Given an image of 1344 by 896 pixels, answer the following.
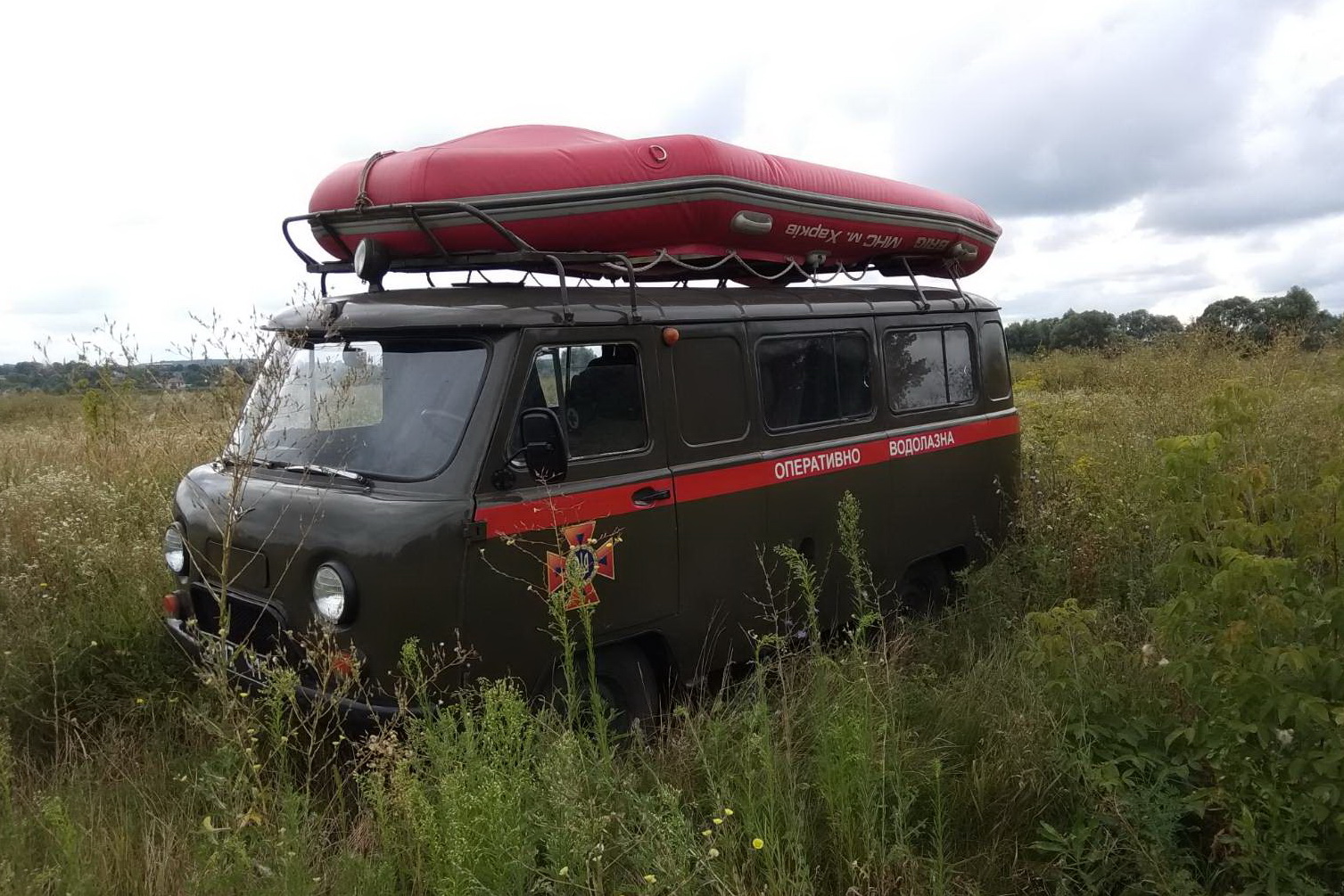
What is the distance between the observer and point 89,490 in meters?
6.78

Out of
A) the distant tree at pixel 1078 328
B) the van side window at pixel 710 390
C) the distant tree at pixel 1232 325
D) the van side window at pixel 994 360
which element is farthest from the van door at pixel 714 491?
the distant tree at pixel 1078 328

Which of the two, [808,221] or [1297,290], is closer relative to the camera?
[808,221]

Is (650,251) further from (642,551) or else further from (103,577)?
(103,577)

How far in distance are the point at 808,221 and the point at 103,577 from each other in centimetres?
446

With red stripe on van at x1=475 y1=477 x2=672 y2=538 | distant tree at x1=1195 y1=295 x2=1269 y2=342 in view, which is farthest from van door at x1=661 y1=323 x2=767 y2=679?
distant tree at x1=1195 y1=295 x2=1269 y2=342

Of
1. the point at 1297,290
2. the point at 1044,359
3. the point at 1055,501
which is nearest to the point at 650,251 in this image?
the point at 1055,501

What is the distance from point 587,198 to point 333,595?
2.07m

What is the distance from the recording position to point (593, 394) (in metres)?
4.32

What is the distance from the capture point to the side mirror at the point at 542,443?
3797mm

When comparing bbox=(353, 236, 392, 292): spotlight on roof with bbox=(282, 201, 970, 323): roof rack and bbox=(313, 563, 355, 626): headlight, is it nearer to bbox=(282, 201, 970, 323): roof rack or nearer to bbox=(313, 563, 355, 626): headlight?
bbox=(282, 201, 970, 323): roof rack

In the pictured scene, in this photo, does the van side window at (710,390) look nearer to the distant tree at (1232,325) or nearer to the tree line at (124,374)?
the tree line at (124,374)

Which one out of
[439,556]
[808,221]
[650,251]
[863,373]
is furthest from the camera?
[863,373]

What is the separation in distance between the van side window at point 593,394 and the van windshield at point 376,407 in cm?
Result: 29

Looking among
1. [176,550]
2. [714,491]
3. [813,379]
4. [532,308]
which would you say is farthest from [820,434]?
[176,550]
